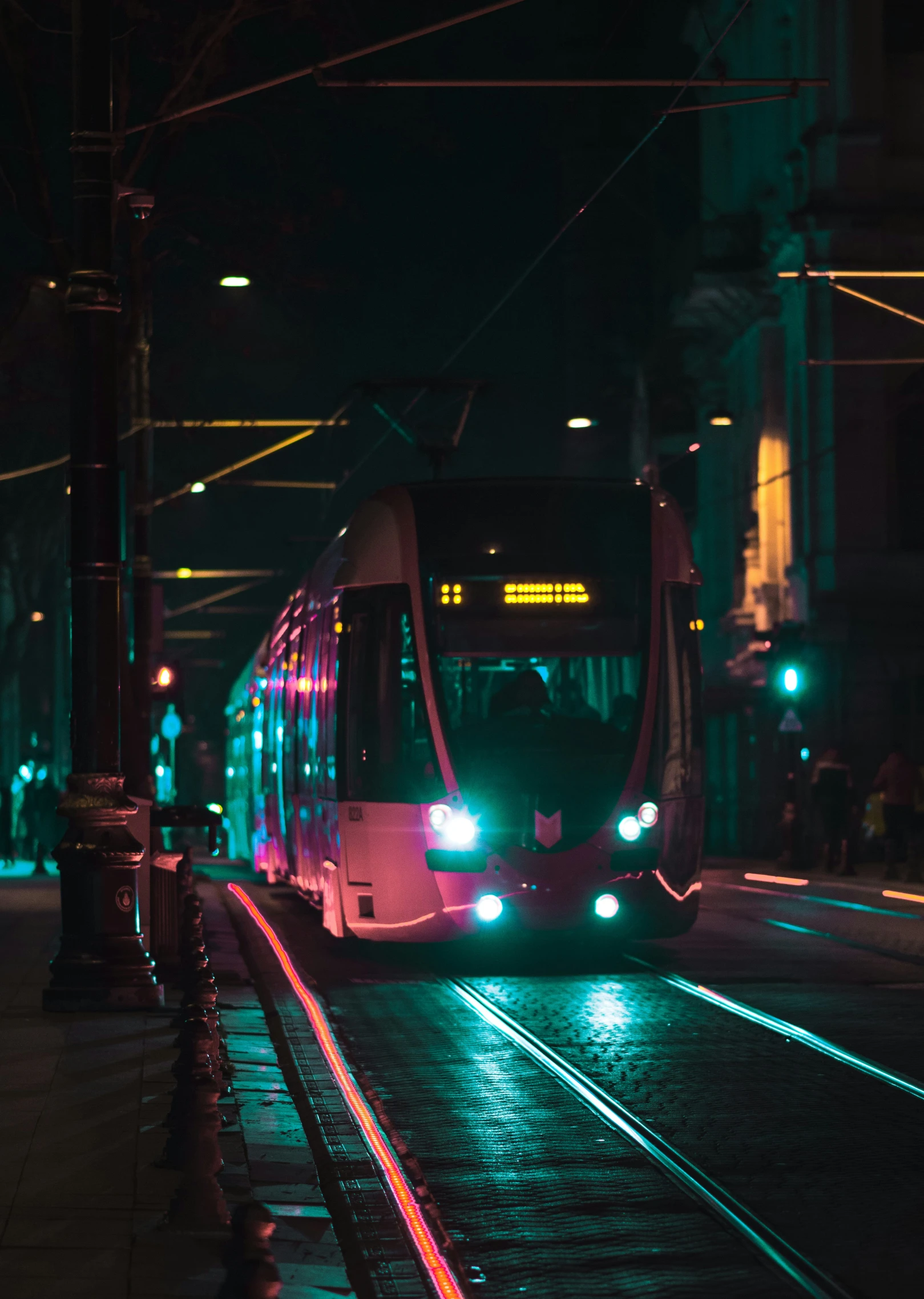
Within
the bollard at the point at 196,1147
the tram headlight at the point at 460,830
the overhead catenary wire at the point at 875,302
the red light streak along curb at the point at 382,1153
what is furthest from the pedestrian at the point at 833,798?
the bollard at the point at 196,1147

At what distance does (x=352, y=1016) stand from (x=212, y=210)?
12279 millimetres

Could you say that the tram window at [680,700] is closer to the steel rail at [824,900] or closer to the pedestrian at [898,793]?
the steel rail at [824,900]

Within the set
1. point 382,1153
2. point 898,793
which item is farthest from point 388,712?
point 898,793

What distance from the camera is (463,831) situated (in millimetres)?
14820

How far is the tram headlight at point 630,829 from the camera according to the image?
1486 cm

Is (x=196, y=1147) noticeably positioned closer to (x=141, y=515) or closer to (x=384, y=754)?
(x=384, y=754)

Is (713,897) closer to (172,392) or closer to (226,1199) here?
(172,392)

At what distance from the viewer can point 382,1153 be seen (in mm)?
8164

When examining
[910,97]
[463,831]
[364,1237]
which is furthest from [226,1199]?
[910,97]

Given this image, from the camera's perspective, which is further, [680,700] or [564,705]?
[680,700]

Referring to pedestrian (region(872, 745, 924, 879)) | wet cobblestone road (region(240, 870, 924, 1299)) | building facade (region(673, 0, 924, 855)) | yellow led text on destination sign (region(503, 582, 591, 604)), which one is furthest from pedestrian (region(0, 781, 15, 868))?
yellow led text on destination sign (region(503, 582, 591, 604))

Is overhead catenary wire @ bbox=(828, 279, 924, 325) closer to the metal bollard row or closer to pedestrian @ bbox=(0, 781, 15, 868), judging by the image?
the metal bollard row

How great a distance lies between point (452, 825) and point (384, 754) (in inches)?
29.9

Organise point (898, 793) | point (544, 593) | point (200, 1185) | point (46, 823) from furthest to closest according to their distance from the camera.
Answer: point (46, 823) < point (898, 793) < point (544, 593) < point (200, 1185)
